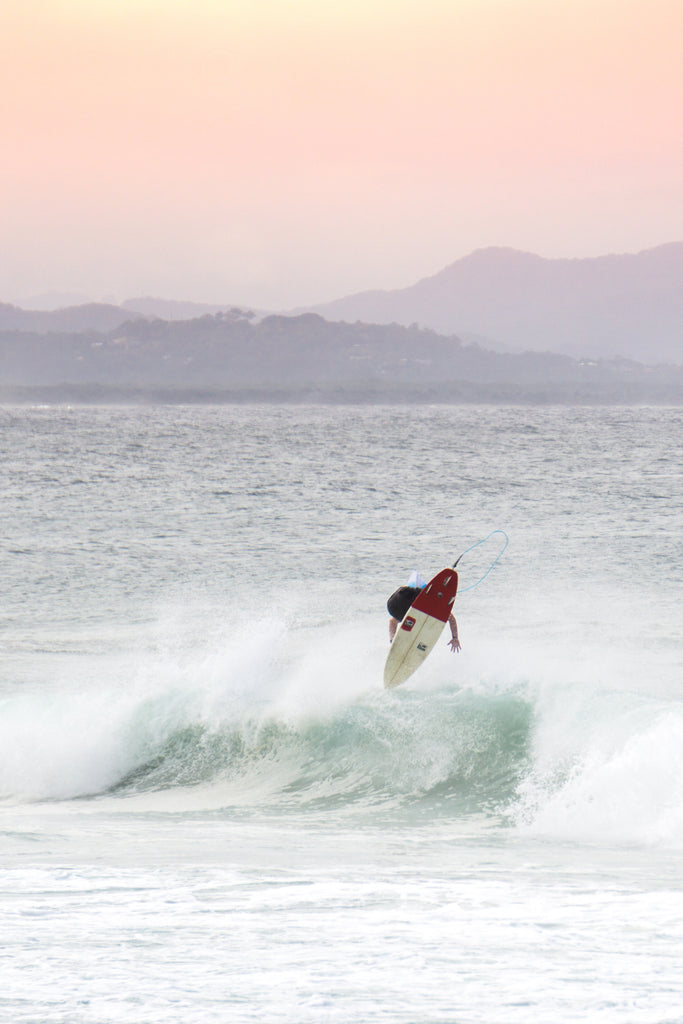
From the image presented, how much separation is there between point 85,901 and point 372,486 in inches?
1966

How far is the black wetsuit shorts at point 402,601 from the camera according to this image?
13836 millimetres

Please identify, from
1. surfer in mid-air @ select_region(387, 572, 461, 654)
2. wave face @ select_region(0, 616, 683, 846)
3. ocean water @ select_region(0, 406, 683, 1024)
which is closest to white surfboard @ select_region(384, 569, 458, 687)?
surfer in mid-air @ select_region(387, 572, 461, 654)

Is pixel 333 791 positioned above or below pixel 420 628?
below

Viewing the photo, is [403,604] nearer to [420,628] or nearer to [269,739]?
[420,628]

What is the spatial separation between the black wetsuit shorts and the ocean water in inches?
42.0

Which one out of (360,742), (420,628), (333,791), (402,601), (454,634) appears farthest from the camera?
(420,628)

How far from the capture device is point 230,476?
214 feet

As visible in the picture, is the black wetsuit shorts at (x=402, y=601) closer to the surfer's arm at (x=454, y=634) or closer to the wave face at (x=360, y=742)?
the surfer's arm at (x=454, y=634)

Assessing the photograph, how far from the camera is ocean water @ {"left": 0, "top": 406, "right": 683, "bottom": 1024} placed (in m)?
6.48

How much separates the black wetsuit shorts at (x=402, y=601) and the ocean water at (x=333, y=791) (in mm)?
1066

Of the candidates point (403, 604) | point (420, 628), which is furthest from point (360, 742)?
point (403, 604)

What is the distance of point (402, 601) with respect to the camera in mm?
13953

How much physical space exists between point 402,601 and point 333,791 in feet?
8.18

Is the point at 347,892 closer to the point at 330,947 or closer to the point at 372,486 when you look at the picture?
the point at 330,947
